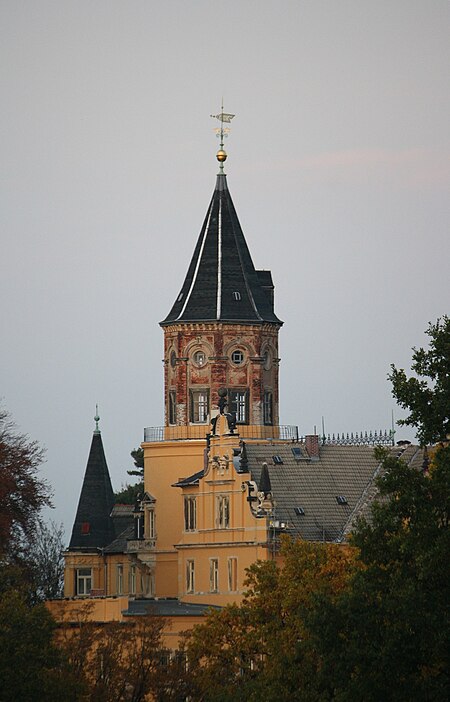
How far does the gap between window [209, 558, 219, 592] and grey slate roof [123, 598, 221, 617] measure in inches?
44.7

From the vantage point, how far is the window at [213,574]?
359 ft

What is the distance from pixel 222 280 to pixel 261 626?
4216 cm

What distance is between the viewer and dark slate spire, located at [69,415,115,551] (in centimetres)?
→ 12912

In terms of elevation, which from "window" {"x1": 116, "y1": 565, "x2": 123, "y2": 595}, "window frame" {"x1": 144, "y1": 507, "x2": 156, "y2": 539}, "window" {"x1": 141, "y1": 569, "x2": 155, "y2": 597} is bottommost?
"window" {"x1": 141, "y1": 569, "x2": 155, "y2": 597}

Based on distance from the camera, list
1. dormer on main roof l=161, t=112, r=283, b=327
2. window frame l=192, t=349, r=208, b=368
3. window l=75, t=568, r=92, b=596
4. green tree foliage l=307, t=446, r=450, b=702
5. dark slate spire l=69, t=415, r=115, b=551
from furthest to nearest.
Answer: dark slate spire l=69, t=415, r=115, b=551 → window l=75, t=568, r=92, b=596 → dormer on main roof l=161, t=112, r=283, b=327 → window frame l=192, t=349, r=208, b=368 → green tree foliage l=307, t=446, r=450, b=702

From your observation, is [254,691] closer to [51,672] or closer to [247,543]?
[51,672]

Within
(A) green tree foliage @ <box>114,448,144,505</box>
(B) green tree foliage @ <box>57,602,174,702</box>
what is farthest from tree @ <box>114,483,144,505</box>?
(B) green tree foliage @ <box>57,602,174,702</box>

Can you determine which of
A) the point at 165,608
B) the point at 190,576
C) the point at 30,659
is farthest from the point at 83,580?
the point at 30,659

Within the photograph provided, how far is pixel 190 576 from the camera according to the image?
111938 mm

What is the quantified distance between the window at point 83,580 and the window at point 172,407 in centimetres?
933

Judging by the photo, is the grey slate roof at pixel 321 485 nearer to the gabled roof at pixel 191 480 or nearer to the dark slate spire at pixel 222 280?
the gabled roof at pixel 191 480

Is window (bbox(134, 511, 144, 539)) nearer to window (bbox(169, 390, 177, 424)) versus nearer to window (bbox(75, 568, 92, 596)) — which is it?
window (bbox(169, 390, 177, 424))

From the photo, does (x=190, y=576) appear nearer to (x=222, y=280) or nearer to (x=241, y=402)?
(x=241, y=402)

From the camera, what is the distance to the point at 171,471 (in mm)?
122500
